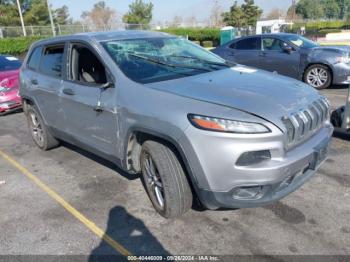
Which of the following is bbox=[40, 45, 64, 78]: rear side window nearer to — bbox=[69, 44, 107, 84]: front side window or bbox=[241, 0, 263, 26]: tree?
bbox=[69, 44, 107, 84]: front side window

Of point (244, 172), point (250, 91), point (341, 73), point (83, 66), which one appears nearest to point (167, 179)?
point (244, 172)

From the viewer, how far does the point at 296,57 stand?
346 inches

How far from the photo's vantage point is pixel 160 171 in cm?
307

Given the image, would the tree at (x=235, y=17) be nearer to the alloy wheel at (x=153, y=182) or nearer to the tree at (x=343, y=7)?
the alloy wheel at (x=153, y=182)

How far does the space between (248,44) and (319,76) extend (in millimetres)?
2277

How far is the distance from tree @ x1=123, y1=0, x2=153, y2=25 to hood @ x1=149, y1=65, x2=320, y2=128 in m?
58.1

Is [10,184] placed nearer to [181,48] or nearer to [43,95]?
[43,95]

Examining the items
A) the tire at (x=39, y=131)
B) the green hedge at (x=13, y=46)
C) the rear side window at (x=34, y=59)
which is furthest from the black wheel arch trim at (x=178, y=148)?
the green hedge at (x=13, y=46)

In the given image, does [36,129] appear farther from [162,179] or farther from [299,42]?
[299,42]

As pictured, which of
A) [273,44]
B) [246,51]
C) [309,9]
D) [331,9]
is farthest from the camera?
[331,9]

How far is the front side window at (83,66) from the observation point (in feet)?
12.7

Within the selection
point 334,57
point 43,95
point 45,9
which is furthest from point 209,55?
point 45,9

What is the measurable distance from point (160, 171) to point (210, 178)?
1.69ft

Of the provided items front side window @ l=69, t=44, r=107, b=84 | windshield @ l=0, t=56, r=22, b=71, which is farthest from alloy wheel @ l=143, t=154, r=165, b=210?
windshield @ l=0, t=56, r=22, b=71
